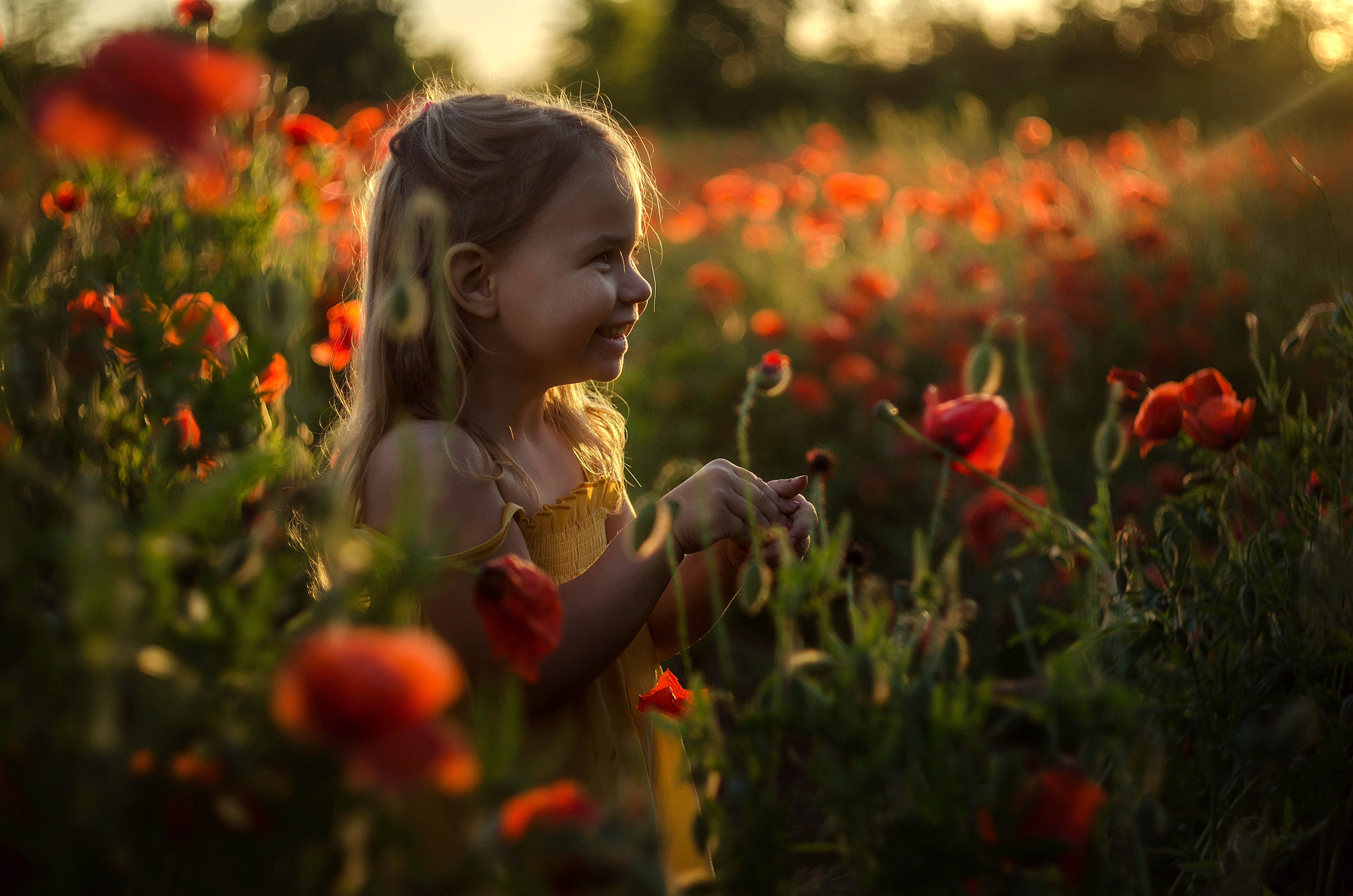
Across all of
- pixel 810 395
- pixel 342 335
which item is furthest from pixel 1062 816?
pixel 810 395

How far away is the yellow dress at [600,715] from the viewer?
137cm

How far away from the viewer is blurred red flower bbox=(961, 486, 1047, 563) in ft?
6.97

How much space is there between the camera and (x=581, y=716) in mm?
1439

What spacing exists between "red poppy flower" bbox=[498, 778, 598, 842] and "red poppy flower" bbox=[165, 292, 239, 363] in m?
0.46

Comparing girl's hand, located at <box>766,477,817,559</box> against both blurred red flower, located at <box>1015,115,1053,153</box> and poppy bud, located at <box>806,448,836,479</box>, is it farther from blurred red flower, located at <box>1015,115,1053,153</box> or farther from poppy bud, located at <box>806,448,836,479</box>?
blurred red flower, located at <box>1015,115,1053,153</box>

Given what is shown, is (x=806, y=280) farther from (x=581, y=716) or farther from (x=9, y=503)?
(x=9, y=503)

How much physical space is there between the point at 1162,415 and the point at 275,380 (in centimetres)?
111

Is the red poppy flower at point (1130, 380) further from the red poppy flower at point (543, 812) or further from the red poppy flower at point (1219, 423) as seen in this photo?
the red poppy flower at point (543, 812)

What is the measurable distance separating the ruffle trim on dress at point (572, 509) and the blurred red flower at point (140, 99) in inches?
36.1

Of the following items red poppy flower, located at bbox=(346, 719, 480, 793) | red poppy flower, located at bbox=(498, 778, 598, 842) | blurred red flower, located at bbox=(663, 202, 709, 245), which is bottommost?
blurred red flower, located at bbox=(663, 202, 709, 245)

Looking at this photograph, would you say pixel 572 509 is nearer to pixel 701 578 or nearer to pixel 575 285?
pixel 701 578

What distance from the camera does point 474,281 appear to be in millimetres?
1507

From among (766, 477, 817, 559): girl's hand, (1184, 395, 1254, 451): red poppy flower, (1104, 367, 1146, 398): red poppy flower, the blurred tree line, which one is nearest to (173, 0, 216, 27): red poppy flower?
(766, 477, 817, 559): girl's hand

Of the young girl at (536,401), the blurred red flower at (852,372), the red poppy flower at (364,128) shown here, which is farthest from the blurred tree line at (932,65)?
the young girl at (536,401)
